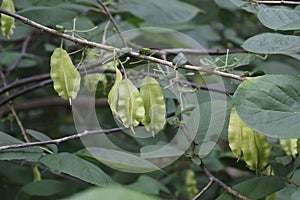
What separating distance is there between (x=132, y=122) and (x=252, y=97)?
209 millimetres

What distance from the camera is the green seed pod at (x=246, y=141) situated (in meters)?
0.87

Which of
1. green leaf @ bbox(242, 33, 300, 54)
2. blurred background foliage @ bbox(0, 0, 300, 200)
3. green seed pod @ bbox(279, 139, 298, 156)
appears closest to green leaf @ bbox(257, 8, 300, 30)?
green leaf @ bbox(242, 33, 300, 54)

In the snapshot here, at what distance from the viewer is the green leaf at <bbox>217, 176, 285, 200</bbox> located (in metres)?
0.91

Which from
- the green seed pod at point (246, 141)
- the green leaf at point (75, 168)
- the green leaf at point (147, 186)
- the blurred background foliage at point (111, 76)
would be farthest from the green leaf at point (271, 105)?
the green leaf at point (147, 186)

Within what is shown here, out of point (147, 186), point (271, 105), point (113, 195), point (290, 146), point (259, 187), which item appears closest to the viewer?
point (113, 195)

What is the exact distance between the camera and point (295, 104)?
83 cm

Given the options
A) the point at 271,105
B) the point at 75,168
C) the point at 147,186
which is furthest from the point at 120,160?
the point at 147,186

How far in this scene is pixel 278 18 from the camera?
969mm

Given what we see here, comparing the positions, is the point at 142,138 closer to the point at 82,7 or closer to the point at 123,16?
the point at 82,7

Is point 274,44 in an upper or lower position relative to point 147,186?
upper

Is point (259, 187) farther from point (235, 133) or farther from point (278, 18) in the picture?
point (278, 18)

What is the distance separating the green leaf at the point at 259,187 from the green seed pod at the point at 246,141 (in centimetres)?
7

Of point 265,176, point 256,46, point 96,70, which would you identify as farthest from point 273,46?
point 96,70

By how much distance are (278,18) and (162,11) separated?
21.7 inches
